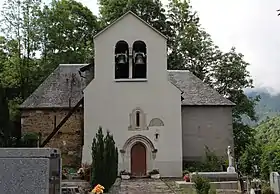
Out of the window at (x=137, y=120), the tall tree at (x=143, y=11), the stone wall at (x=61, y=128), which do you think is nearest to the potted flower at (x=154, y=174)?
the window at (x=137, y=120)

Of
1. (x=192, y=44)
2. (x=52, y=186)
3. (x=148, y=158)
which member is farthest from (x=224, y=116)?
(x=52, y=186)

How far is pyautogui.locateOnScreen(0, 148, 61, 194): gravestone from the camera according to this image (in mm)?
3785

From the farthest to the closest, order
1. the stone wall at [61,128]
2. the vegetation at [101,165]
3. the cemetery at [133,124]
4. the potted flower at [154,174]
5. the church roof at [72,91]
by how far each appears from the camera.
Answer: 1. the church roof at [72,91]
2. the stone wall at [61,128]
3. the potted flower at [154,174]
4. the cemetery at [133,124]
5. the vegetation at [101,165]

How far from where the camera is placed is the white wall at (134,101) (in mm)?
29766

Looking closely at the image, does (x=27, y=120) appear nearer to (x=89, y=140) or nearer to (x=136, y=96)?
(x=89, y=140)

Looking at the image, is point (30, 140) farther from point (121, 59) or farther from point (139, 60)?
point (139, 60)

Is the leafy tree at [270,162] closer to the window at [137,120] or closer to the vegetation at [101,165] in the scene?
the vegetation at [101,165]

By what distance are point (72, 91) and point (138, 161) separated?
7790 millimetres

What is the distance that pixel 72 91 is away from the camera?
113 ft

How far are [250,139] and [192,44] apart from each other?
34.1ft

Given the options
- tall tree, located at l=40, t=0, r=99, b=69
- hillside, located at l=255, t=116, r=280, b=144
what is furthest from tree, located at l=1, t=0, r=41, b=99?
hillside, located at l=255, t=116, r=280, b=144

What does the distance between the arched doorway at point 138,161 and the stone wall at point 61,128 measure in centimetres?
421

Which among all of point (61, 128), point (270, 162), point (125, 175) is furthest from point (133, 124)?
point (270, 162)

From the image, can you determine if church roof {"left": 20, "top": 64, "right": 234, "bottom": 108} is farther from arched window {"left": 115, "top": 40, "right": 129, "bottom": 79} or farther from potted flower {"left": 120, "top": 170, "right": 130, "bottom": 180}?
potted flower {"left": 120, "top": 170, "right": 130, "bottom": 180}
